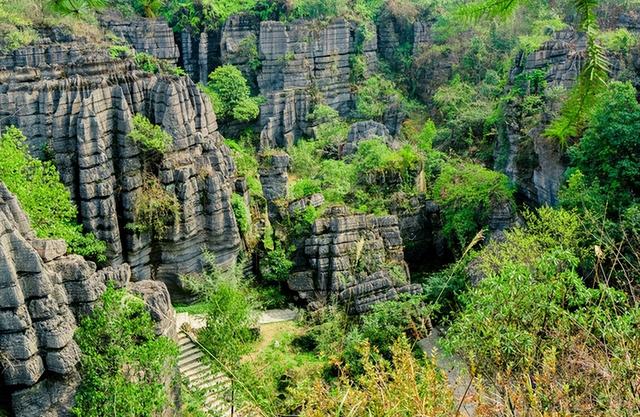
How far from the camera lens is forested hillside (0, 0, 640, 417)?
700 centimetres

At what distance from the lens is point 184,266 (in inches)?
632

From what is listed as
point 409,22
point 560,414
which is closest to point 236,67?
point 409,22

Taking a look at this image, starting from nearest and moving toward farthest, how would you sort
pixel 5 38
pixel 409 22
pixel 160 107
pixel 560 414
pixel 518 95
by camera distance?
pixel 560 414, pixel 160 107, pixel 518 95, pixel 5 38, pixel 409 22

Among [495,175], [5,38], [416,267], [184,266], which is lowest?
[416,267]

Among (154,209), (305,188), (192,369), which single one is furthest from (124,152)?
(305,188)

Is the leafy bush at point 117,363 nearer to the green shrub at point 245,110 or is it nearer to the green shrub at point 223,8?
the green shrub at point 245,110

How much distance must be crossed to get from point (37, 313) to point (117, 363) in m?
1.24

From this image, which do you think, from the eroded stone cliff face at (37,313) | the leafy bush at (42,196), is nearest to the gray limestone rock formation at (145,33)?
the leafy bush at (42,196)

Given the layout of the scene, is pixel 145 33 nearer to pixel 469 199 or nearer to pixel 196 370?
pixel 469 199

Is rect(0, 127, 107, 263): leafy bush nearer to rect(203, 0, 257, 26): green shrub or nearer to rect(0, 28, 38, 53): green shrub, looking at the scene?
rect(0, 28, 38, 53): green shrub

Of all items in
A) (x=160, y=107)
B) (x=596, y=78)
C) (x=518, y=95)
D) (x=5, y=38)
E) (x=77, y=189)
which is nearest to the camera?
(x=596, y=78)

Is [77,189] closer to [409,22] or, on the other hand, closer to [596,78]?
[596,78]

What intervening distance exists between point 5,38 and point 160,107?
13.2 m

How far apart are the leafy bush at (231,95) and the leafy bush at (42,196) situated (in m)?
15.0
